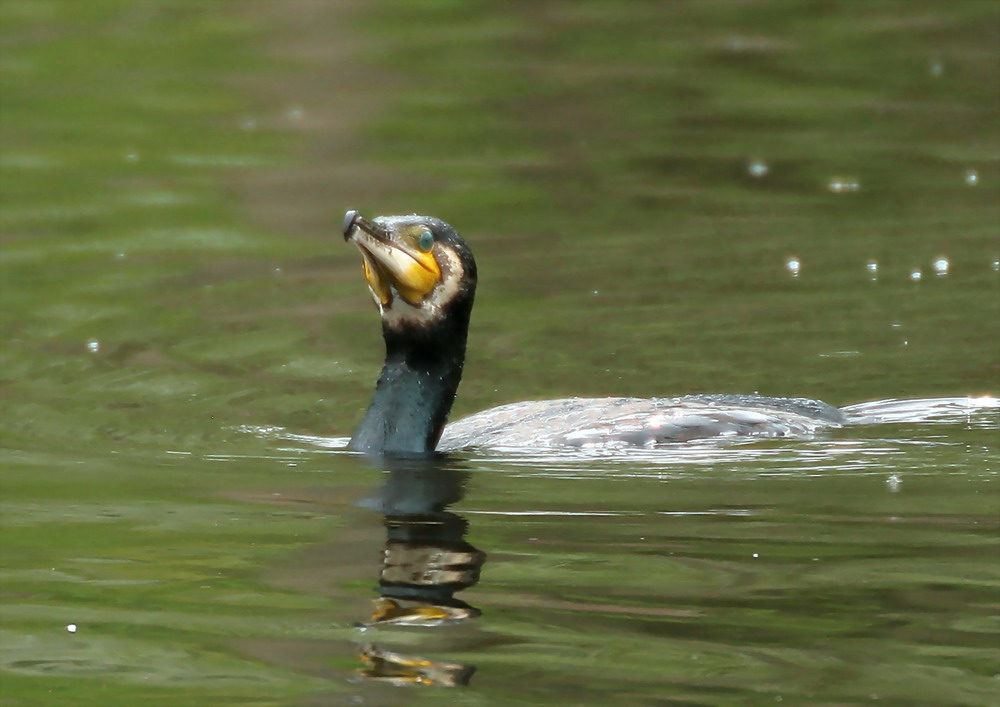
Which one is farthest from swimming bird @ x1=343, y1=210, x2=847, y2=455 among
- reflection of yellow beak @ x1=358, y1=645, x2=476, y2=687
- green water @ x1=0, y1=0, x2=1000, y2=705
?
reflection of yellow beak @ x1=358, y1=645, x2=476, y2=687

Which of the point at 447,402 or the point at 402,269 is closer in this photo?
the point at 402,269

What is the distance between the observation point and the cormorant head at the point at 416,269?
25.8ft

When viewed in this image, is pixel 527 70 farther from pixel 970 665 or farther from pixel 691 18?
pixel 970 665

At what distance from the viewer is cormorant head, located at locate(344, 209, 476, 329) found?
25.8 feet

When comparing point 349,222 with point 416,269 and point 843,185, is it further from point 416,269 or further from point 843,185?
point 843,185

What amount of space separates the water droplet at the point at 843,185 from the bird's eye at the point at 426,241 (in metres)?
6.37

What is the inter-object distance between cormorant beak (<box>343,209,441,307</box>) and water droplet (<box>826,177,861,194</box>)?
6.38m

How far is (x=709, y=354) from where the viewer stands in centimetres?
1024

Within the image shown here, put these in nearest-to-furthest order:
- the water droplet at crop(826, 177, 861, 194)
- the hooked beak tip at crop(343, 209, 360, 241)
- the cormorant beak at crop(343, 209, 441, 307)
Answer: the hooked beak tip at crop(343, 209, 360, 241)
the cormorant beak at crop(343, 209, 441, 307)
the water droplet at crop(826, 177, 861, 194)

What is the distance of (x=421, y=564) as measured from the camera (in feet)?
21.5

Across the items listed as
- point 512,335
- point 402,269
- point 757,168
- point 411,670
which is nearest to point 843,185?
point 757,168

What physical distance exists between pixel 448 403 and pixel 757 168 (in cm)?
668

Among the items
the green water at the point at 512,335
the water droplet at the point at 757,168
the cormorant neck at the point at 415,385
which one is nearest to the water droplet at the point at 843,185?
the green water at the point at 512,335

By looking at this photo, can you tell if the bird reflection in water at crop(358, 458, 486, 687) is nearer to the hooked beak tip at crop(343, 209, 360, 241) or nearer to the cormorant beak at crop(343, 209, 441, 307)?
the cormorant beak at crop(343, 209, 441, 307)
